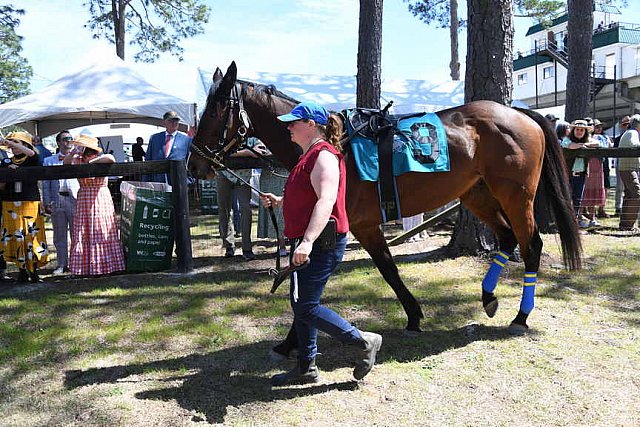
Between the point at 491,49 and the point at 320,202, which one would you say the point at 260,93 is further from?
the point at 491,49

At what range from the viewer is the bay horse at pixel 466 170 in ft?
14.0

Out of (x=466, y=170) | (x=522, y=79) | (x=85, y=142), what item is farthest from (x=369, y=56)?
(x=522, y=79)

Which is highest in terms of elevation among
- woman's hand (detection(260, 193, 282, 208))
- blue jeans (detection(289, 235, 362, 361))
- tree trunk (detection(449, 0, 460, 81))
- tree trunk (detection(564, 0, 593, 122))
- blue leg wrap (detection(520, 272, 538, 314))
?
tree trunk (detection(449, 0, 460, 81))

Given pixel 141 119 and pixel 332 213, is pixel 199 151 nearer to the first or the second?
pixel 332 213

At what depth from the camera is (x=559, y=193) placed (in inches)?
196

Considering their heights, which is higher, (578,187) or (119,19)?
(119,19)

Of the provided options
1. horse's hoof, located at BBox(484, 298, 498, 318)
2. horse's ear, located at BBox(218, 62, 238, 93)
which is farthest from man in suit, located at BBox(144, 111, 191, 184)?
horse's hoof, located at BBox(484, 298, 498, 318)

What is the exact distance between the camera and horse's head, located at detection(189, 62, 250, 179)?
4.27 m

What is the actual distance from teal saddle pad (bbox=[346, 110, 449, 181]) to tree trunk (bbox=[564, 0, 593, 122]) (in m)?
11.4

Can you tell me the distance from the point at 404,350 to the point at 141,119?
13.4m

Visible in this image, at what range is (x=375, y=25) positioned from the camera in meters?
9.56

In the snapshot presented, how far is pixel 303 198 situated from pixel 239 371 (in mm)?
1430

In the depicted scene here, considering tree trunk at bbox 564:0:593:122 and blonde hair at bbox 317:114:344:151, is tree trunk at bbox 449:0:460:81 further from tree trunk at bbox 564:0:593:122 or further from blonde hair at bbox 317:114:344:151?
blonde hair at bbox 317:114:344:151

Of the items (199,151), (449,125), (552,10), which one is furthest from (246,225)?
(552,10)
